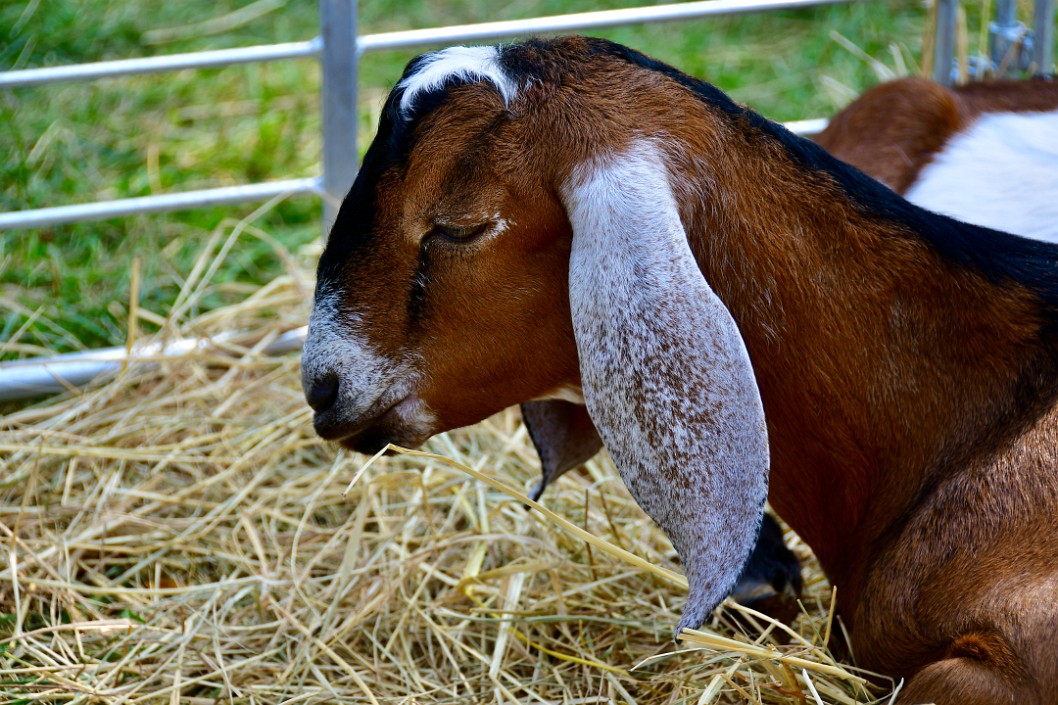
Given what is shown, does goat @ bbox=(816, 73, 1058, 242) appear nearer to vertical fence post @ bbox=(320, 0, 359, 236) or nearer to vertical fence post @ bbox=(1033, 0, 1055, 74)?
vertical fence post @ bbox=(1033, 0, 1055, 74)

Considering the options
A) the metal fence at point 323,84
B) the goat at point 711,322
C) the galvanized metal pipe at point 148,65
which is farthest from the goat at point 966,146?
the galvanized metal pipe at point 148,65

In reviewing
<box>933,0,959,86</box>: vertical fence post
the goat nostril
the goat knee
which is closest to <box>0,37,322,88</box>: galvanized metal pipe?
the goat nostril

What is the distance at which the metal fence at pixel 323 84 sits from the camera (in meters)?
3.98

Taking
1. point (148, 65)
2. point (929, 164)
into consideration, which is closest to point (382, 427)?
point (929, 164)

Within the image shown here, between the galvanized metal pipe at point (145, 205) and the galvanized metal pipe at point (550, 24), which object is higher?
the galvanized metal pipe at point (550, 24)

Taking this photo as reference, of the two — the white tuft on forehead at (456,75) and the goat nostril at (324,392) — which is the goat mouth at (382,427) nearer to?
the goat nostril at (324,392)

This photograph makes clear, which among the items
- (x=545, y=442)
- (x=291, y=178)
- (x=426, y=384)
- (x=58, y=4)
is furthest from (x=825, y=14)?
(x=426, y=384)

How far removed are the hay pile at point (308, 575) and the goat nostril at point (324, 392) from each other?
22cm

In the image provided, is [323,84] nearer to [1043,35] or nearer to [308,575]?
[308,575]

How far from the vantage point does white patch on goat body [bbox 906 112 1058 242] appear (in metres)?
2.96

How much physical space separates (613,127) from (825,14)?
16.2ft

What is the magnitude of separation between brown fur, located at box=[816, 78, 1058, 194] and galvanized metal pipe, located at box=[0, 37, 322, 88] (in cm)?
189

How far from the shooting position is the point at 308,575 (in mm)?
3301

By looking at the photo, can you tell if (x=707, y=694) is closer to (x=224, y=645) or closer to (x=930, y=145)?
(x=224, y=645)
